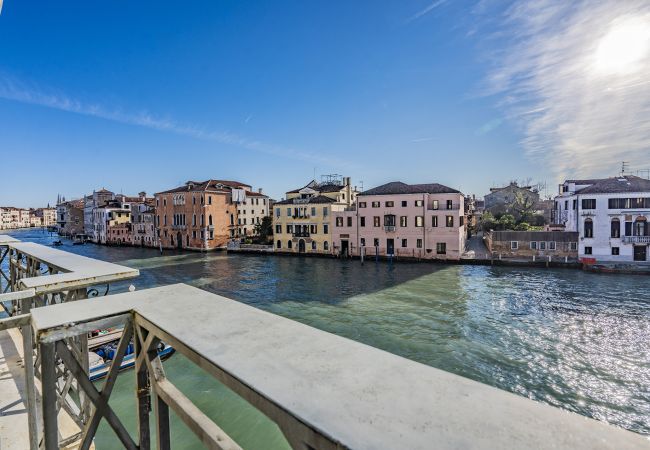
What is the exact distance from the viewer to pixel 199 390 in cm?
942

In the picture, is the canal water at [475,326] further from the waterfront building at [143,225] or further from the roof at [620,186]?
the waterfront building at [143,225]

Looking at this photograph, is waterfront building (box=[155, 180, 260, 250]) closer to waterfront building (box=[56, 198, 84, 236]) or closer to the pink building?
the pink building

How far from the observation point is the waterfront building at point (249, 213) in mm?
47606

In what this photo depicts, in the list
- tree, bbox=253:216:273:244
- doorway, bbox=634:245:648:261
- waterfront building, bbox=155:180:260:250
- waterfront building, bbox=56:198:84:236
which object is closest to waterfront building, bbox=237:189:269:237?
waterfront building, bbox=155:180:260:250

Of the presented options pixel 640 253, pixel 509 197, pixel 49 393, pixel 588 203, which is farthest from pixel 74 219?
pixel 640 253

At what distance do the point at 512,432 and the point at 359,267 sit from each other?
2856 cm

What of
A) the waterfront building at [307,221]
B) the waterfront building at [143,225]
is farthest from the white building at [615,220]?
the waterfront building at [143,225]

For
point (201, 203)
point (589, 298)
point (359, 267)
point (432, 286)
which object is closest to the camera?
point (589, 298)

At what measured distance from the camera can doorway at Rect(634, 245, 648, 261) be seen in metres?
25.7

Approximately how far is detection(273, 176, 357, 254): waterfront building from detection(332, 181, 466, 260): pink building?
1180 millimetres

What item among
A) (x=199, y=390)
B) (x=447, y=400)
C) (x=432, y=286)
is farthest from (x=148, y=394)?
(x=432, y=286)

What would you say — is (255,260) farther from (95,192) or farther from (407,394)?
(95,192)

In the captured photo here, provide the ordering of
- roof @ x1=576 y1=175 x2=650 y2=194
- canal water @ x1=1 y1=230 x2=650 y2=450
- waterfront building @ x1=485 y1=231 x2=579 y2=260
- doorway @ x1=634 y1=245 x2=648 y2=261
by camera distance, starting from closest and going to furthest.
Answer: canal water @ x1=1 y1=230 x2=650 y2=450
doorway @ x1=634 y1=245 x2=648 y2=261
roof @ x1=576 y1=175 x2=650 y2=194
waterfront building @ x1=485 y1=231 x2=579 y2=260

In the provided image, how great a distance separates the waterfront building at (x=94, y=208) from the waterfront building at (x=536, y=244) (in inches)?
2349
